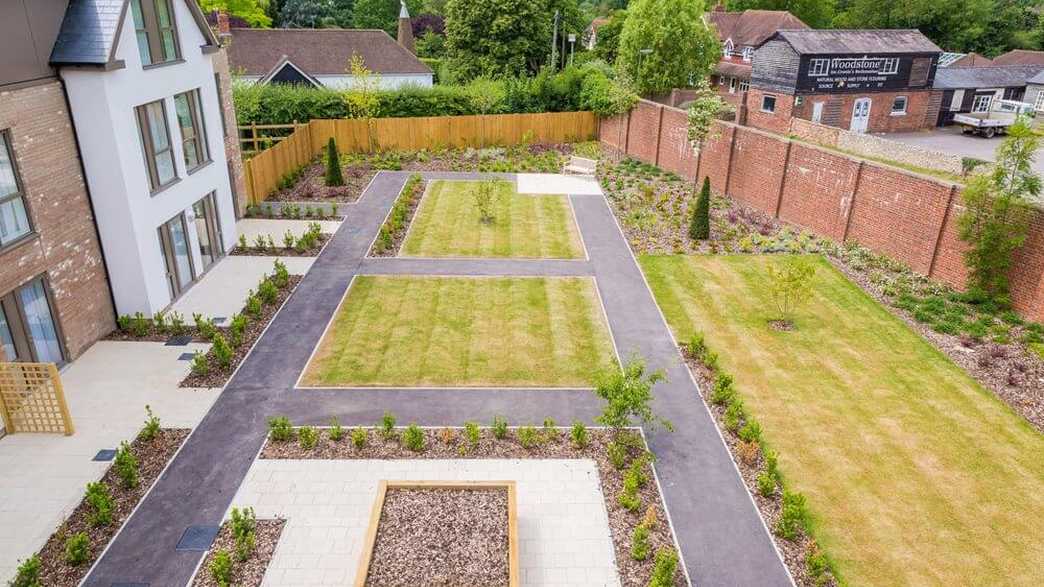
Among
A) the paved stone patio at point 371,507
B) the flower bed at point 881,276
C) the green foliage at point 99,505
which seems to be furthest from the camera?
the flower bed at point 881,276

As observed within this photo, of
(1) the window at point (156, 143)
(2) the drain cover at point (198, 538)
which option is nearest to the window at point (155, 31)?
(1) the window at point (156, 143)

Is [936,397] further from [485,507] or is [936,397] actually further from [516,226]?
[516,226]

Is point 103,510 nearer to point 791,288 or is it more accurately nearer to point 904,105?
point 791,288

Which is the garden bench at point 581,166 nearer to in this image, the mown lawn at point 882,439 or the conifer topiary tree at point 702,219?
the conifer topiary tree at point 702,219

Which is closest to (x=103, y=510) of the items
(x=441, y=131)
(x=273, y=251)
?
(x=273, y=251)

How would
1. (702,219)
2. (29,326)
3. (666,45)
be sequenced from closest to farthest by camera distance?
(29,326)
(702,219)
(666,45)
